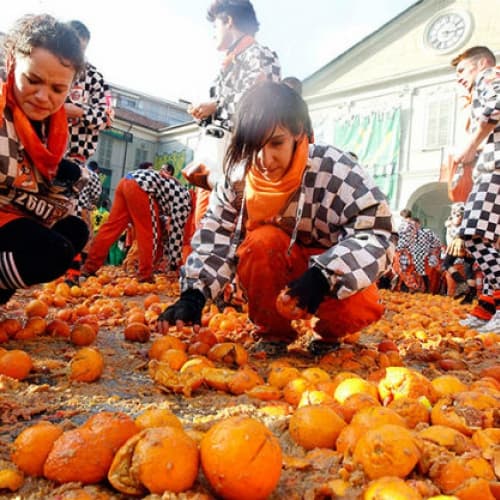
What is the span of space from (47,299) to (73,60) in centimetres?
190

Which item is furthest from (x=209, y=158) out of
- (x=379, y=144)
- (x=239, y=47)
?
(x=379, y=144)

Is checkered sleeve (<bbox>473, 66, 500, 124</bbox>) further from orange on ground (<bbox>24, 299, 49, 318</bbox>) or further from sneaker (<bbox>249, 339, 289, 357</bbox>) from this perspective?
orange on ground (<bbox>24, 299, 49, 318</bbox>)

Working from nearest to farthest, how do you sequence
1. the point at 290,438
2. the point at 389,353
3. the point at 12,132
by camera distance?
the point at 290,438
the point at 12,132
the point at 389,353

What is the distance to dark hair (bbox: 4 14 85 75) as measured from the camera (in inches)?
79.0

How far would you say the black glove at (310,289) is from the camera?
187 centimetres

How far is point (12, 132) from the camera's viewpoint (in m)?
2.07

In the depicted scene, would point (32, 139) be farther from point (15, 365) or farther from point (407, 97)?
point (407, 97)

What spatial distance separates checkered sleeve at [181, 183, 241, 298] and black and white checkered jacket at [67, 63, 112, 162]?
1.83m

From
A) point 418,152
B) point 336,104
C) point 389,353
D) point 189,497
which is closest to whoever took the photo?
point 189,497

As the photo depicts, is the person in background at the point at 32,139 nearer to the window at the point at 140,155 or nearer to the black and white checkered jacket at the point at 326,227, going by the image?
the black and white checkered jacket at the point at 326,227

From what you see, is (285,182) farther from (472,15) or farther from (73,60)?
(472,15)

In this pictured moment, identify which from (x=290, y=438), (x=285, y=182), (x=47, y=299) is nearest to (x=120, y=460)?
(x=290, y=438)

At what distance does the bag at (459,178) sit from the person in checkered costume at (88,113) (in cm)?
301

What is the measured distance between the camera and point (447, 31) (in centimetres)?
1744
